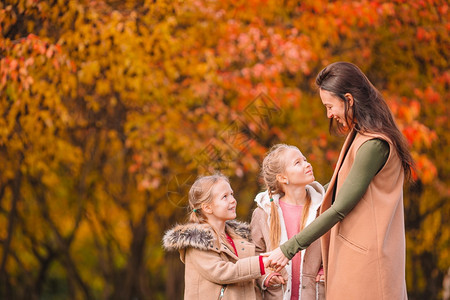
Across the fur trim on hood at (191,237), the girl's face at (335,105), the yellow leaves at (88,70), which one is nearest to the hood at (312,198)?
the fur trim on hood at (191,237)

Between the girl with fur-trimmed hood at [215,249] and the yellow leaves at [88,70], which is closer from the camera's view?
the girl with fur-trimmed hood at [215,249]

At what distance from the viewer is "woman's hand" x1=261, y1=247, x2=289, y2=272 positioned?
9.71ft

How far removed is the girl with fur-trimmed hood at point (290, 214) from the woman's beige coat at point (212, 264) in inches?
5.4

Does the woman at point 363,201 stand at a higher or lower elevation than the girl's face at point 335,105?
lower

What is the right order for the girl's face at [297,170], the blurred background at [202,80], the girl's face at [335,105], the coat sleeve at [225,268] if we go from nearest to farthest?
the girl's face at [335,105], the coat sleeve at [225,268], the girl's face at [297,170], the blurred background at [202,80]

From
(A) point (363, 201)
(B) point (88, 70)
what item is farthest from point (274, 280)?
(B) point (88, 70)

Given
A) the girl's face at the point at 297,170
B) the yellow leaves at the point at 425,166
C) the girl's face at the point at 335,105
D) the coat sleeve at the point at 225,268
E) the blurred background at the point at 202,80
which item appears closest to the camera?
the girl's face at the point at 335,105

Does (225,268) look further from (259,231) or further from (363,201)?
(363,201)

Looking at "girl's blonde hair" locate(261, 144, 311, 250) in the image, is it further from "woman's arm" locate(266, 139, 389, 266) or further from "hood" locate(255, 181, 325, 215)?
"woman's arm" locate(266, 139, 389, 266)

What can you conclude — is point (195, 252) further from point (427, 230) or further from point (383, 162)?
point (427, 230)

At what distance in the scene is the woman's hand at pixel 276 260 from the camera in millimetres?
2961

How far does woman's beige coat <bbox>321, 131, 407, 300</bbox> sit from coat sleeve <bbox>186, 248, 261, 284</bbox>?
0.44 meters

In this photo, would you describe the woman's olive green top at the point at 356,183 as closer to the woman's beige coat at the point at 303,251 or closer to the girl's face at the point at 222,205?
the woman's beige coat at the point at 303,251

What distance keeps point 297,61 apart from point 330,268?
12.8 ft
